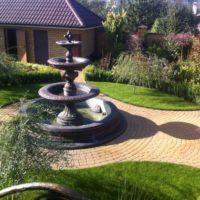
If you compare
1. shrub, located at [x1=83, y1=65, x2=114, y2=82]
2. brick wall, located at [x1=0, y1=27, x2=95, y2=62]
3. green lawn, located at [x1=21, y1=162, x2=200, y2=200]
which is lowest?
green lawn, located at [x1=21, y1=162, x2=200, y2=200]

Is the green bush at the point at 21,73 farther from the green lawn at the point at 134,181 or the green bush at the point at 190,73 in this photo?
the green lawn at the point at 134,181

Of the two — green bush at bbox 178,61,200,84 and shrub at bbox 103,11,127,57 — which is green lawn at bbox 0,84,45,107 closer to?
shrub at bbox 103,11,127,57

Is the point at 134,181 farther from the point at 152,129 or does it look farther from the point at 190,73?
the point at 190,73

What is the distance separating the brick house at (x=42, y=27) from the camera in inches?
876

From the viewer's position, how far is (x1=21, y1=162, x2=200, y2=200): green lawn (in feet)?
26.3

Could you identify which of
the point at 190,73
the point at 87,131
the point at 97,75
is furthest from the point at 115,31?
the point at 87,131

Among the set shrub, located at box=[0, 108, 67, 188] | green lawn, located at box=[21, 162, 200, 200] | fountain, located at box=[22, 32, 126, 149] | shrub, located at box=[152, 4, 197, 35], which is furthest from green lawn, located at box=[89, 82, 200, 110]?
shrub, located at box=[152, 4, 197, 35]

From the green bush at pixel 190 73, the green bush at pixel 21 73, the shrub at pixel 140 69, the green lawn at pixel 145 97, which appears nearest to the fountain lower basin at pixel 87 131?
the green lawn at pixel 145 97

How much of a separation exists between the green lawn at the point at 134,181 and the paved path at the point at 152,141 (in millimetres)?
476

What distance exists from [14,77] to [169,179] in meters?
9.54

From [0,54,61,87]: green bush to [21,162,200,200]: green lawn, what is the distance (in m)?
7.65

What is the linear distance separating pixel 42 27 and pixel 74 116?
12.5 metres

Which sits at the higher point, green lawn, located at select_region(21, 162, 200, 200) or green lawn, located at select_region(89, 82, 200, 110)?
green lawn, located at select_region(89, 82, 200, 110)

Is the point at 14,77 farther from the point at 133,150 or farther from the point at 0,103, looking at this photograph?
the point at 133,150
